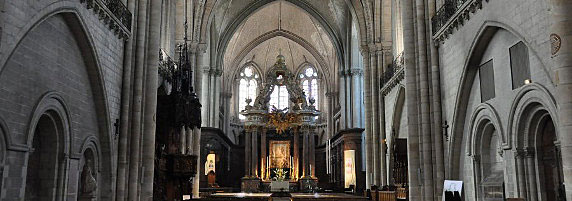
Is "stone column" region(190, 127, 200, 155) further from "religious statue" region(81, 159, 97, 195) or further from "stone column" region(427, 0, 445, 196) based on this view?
"stone column" region(427, 0, 445, 196)

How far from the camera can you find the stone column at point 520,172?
11359mm

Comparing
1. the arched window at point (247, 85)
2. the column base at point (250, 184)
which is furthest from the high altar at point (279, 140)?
the arched window at point (247, 85)

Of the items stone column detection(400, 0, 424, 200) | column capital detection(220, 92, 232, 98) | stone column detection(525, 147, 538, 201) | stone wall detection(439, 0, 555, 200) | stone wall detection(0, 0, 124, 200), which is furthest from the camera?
column capital detection(220, 92, 232, 98)

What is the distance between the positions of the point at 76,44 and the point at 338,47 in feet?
85.7

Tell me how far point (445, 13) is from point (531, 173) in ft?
20.0

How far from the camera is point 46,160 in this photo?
466 inches

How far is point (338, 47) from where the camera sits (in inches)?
1470

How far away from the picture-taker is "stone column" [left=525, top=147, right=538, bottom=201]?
438 inches

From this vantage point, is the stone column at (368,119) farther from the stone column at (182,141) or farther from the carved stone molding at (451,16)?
the carved stone molding at (451,16)

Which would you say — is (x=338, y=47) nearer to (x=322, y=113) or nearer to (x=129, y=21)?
(x=322, y=113)

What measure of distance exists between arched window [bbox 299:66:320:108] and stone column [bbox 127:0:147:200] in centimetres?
3220

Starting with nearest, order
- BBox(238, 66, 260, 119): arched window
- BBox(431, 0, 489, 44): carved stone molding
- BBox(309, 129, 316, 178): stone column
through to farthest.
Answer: BBox(431, 0, 489, 44): carved stone molding → BBox(309, 129, 316, 178): stone column → BBox(238, 66, 260, 119): arched window

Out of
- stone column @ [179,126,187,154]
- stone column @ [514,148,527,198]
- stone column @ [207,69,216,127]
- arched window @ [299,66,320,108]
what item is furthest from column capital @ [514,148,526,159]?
arched window @ [299,66,320,108]

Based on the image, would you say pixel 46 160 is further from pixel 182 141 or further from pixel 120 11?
pixel 182 141
